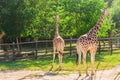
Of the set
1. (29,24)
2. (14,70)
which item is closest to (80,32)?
(29,24)

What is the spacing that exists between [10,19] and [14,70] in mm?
5104

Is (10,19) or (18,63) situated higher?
(10,19)

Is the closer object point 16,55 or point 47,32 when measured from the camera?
point 16,55

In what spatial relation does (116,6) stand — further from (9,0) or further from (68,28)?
(9,0)

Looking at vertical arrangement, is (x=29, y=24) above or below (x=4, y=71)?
above

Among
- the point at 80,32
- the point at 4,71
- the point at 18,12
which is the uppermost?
the point at 18,12

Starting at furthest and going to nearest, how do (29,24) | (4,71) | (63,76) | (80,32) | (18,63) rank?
(80,32) < (29,24) < (18,63) < (4,71) < (63,76)

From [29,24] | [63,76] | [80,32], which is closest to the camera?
[63,76]

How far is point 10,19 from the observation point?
52.5 feet

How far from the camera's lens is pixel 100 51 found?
16.7 metres

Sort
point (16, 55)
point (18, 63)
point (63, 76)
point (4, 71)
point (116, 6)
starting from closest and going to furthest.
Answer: point (63, 76)
point (4, 71)
point (18, 63)
point (16, 55)
point (116, 6)

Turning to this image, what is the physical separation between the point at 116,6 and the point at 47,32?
16.7m

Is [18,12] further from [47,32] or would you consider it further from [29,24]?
[47,32]

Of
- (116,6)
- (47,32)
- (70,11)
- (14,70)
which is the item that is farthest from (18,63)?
(116,6)
